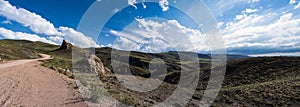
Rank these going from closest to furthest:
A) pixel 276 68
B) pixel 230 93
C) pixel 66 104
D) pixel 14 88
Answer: pixel 66 104, pixel 14 88, pixel 230 93, pixel 276 68

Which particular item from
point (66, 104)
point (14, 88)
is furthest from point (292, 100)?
point (14, 88)

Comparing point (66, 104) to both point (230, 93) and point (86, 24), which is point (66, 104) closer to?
point (86, 24)

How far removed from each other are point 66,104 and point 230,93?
69.0 ft

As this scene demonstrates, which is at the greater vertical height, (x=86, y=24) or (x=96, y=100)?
(x=86, y=24)

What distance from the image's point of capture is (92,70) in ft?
123

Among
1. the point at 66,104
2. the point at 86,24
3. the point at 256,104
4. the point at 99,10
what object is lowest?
the point at 256,104

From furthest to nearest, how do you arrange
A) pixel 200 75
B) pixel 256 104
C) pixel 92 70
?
pixel 200 75 → pixel 92 70 → pixel 256 104

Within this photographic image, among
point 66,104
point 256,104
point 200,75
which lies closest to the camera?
point 66,104

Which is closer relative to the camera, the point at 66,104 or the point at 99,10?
the point at 66,104

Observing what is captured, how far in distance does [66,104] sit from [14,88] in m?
5.83

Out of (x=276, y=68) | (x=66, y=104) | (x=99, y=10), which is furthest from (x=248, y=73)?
(x=66, y=104)

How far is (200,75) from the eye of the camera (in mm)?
51219

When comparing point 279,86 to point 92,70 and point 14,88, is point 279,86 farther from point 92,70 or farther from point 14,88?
point 14,88

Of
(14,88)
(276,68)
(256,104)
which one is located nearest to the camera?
(14,88)
